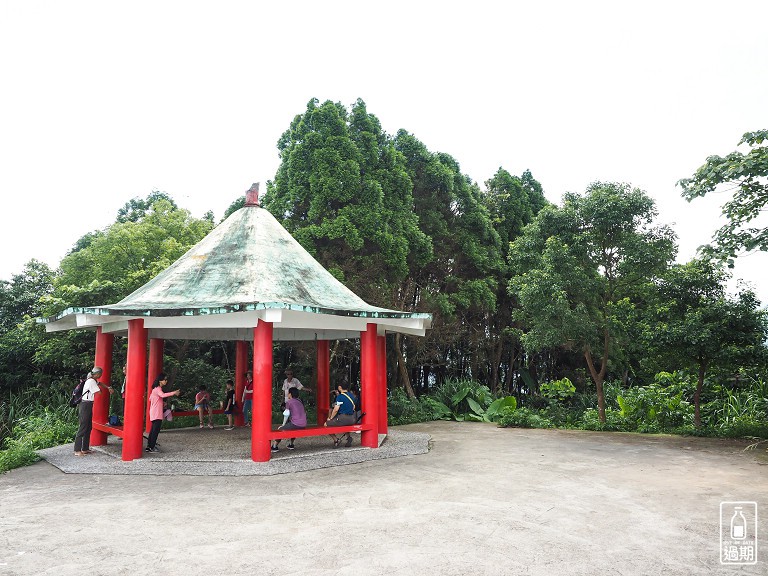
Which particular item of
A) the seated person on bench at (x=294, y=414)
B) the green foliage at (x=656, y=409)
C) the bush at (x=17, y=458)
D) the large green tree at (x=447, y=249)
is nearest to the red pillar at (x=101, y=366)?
the bush at (x=17, y=458)

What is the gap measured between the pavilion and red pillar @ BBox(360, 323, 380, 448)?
0.02m

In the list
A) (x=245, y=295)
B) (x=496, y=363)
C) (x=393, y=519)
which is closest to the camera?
(x=393, y=519)

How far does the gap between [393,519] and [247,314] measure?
4410 mm

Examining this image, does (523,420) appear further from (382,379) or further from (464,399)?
(382,379)

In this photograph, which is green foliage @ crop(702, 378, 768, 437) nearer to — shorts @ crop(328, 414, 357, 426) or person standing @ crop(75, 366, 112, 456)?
shorts @ crop(328, 414, 357, 426)

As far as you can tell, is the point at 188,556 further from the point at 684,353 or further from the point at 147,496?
the point at 684,353

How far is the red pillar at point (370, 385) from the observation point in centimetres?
990

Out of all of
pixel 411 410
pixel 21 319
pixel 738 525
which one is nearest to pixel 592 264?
pixel 411 410

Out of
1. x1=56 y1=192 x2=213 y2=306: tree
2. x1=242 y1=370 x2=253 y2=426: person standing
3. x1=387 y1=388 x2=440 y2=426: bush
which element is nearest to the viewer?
x1=242 y1=370 x2=253 y2=426: person standing

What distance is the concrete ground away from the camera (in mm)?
4270

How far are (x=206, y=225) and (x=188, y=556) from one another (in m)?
16.2

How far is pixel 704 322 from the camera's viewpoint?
11.1 m

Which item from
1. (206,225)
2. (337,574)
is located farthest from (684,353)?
(206,225)

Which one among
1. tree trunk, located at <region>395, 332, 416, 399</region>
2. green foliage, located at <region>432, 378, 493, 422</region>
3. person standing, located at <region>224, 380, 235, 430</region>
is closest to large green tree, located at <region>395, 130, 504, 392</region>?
tree trunk, located at <region>395, 332, 416, 399</region>
